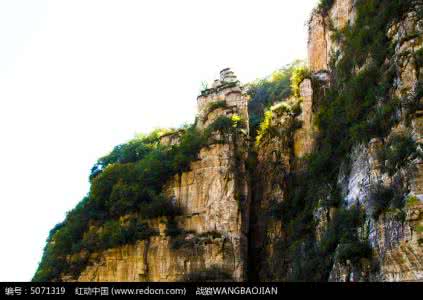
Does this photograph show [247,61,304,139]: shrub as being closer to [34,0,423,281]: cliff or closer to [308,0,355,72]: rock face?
[308,0,355,72]: rock face

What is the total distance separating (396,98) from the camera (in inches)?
1448

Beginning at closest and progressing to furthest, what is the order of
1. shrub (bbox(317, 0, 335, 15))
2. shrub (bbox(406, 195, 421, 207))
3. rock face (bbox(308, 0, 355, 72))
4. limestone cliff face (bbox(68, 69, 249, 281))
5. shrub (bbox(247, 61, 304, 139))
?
shrub (bbox(406, 195, 421, 207)) < limestone cliff face (bbox(68, 69, 249, 281)) < rock face (bbox(308, 0, 355, 72)) < shrub (bbox(317, 0, 335, 15)) < shrub (bbox(247, 61, 304, 139))

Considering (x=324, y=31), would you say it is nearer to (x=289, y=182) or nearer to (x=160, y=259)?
(x=289, y=182)

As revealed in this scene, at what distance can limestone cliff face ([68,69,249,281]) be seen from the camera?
1913 inches

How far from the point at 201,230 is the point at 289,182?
21.3 feet

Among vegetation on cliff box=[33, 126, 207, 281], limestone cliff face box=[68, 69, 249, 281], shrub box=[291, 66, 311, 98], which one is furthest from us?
vegetation on cliff box=[33, 126, 207, 281]

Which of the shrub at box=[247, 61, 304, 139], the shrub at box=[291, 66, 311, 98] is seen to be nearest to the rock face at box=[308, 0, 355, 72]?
the shrub at box=[291, 66, 311, 98]

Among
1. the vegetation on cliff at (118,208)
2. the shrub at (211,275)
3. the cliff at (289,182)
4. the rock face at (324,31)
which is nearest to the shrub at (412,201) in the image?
the cliff at (289,182)

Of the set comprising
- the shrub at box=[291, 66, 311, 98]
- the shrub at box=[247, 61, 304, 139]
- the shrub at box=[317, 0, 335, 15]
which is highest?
the shrub at box=[247, 61, 304, 139]

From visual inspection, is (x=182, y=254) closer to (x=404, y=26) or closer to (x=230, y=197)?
(x=230, y=197)

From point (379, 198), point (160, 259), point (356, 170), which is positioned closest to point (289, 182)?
point (160, 259)

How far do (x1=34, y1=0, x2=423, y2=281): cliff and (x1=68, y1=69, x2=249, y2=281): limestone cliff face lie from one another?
72 mm

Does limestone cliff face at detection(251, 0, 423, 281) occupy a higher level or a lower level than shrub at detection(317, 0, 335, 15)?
lower
